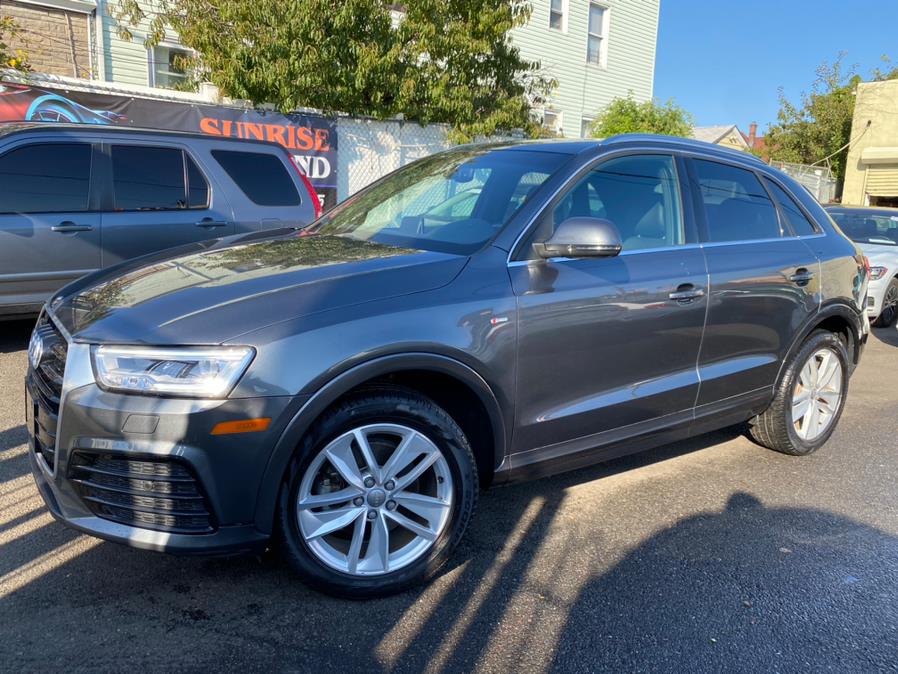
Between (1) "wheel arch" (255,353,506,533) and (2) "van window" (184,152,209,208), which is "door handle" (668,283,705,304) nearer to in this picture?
(1) "wheel arch" (255,353,506,533)

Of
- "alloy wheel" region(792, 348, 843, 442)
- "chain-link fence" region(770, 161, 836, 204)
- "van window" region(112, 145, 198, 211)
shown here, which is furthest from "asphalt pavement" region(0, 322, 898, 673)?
"chain-link fence" region(770, 161, 836, 204)

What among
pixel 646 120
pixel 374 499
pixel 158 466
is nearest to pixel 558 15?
pixel 646 120

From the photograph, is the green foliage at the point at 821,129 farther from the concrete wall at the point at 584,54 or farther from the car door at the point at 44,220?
the car door at the point at 44,220

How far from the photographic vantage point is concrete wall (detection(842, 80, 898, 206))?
26.5 m

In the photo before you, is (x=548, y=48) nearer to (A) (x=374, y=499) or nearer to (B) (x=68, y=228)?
(B) (x=68, y=228)

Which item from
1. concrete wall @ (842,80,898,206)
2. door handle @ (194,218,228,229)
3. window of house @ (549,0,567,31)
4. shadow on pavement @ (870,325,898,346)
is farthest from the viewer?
concrete wall @ (842,80,898,206)

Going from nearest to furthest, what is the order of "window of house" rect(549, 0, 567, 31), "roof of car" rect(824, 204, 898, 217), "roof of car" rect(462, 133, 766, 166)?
"roof of car" rect(462, 133, 766, 166) < "roof of car" rect(824, 204, 898, 217) < "window of house" rect(549, 0, 567, 31)

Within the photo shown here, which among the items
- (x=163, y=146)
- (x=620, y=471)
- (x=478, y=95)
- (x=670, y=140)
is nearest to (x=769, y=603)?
(x=620, y=471)

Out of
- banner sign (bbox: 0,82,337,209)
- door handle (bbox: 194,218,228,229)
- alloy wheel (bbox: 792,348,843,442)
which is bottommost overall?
alloy wheel (bbox: 792,348,843,442)

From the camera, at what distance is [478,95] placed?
40.7 feet

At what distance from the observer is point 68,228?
5.91 m

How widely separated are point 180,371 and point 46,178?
173 inches

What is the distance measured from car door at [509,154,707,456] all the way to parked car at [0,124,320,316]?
3.93 m

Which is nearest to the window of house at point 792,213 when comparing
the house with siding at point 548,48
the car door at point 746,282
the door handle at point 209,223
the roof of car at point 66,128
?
the car door at point 746,282
